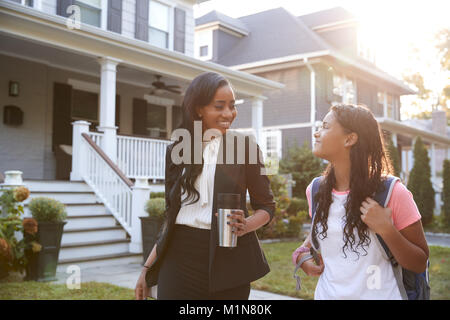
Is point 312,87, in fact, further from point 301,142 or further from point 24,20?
point 24,20

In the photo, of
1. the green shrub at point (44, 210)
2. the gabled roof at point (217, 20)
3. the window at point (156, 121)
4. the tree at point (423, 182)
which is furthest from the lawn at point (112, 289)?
the gabled roof at point (217, 20)

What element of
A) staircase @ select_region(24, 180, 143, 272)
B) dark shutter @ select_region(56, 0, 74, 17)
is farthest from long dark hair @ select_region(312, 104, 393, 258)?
dark shutter @ select_region(56, 0, 74, 17)

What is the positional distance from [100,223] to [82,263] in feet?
3.26

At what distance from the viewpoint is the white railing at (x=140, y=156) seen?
28.5 feet

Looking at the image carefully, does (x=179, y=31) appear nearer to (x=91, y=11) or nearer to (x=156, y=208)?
(x=91, y=11)

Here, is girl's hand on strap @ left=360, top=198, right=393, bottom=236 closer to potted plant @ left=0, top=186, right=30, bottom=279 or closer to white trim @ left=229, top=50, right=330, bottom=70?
potted plant @ left=0, top=186, right=30, bottom=279

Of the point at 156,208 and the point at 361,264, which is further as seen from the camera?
the point at 156,208

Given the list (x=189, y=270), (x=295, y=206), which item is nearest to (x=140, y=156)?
(x=295, y=206)

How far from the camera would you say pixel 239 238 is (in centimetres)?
173

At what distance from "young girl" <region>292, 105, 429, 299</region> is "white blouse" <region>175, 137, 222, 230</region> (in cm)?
41

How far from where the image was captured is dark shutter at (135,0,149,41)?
32.0ft

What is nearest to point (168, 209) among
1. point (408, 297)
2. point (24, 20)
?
point (408, 297)

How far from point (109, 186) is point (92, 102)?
3434mm

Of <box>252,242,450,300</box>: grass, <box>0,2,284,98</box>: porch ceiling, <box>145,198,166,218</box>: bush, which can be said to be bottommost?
<box>252,242,450,300</box>: grass
